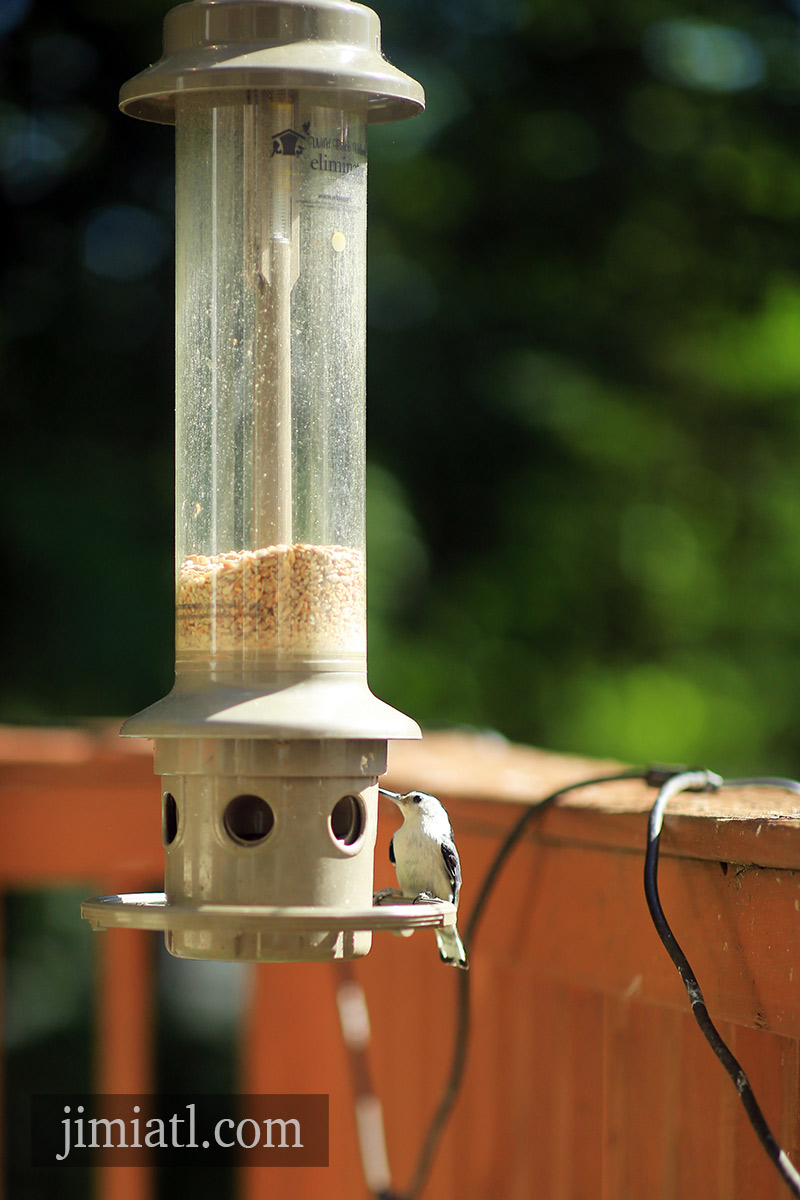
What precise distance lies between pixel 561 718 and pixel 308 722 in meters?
3.48

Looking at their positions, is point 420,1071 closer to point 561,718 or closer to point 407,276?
point 561,718

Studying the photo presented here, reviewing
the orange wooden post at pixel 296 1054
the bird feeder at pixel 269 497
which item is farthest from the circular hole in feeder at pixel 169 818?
the orange wooden post at pixel 296 1054

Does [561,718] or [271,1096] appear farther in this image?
[561,718]

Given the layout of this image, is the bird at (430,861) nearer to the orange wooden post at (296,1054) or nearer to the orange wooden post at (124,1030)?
the orange wooden post at (296,1054)

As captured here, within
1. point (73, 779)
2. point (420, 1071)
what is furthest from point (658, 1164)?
point (73, 779)

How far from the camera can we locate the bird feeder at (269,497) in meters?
1.44

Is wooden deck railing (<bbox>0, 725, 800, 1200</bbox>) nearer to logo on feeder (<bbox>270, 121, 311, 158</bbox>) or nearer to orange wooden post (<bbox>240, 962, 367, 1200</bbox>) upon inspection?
orange wooden post (<bbox>240, 962, 367, 1200</bbox>)

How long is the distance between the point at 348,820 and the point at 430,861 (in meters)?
0.10

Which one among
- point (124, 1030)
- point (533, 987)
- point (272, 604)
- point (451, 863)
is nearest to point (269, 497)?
point (272, 604)

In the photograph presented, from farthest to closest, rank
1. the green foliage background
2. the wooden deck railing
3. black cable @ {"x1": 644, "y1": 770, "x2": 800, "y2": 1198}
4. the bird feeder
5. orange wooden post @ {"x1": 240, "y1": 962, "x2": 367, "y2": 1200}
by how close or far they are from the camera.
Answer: the green foliage background < orange wooden post @ {"x1": 240, "y1": 962, "x2": 367, "y2": 1200} < the bird feeder < the wooden deck railing < black cable @ {"x1": 644, "y1": 770, "x2": 800, "y2": 1198}

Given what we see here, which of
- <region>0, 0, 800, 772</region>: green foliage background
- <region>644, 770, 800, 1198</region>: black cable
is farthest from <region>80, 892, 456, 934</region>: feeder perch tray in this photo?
<region>0, 0, 800, 772</region>: green foliage background

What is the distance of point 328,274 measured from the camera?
165 centimetres

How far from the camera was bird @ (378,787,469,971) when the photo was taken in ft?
5.08

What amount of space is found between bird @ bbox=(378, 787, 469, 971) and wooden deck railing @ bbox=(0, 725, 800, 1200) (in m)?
0.17
